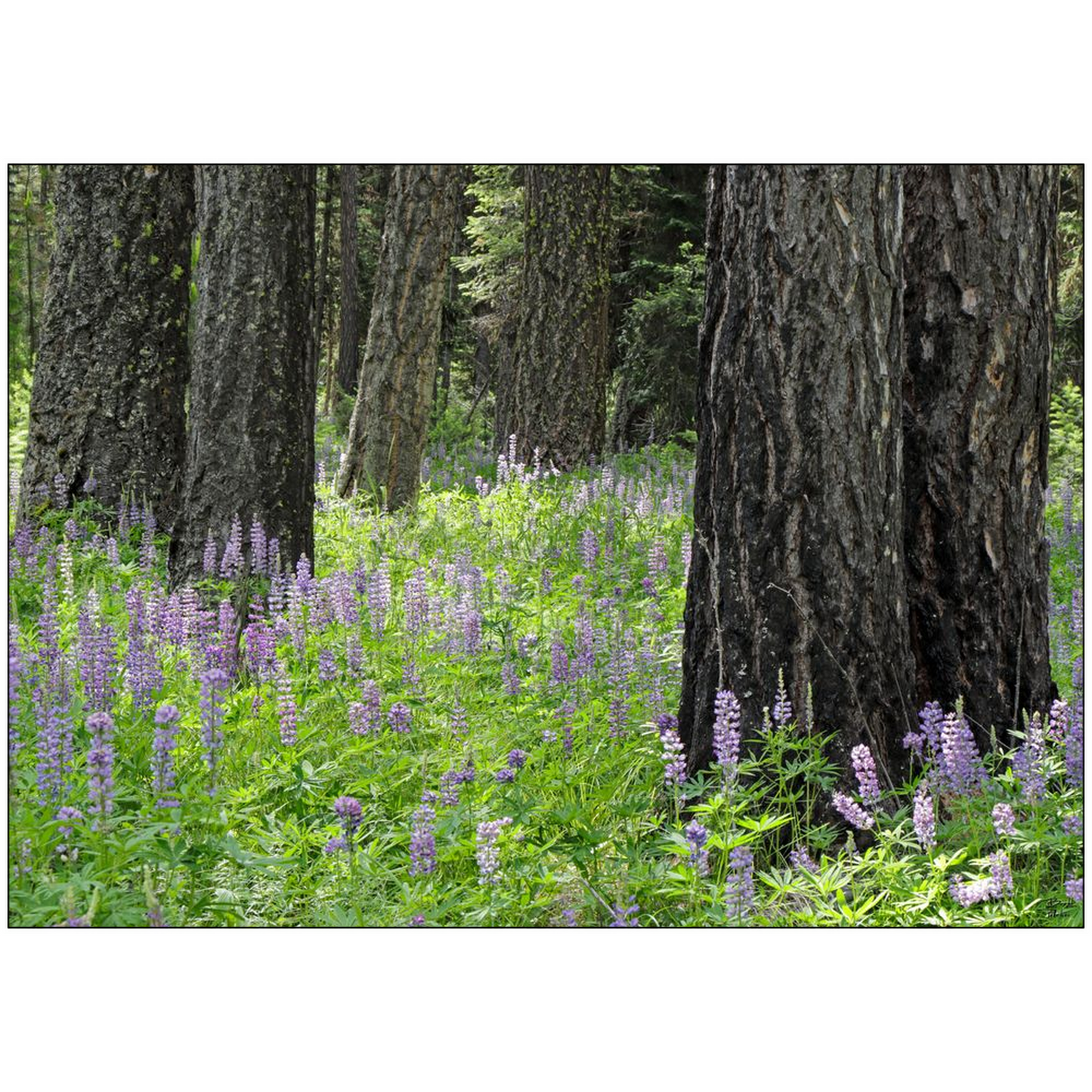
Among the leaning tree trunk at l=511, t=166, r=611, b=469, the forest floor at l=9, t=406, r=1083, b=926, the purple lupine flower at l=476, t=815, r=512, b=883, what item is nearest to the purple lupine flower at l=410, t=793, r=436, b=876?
the forest floor at l=9, t=406, r=1083, b=926

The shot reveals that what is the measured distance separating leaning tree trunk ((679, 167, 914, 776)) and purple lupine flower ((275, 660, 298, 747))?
1469 millimetres

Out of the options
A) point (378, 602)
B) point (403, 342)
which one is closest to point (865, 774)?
point (378, 602)

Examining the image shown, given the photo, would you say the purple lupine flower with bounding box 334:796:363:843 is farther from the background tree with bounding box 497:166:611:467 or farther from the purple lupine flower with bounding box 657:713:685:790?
the background tree with bounding box 497:166:611:467

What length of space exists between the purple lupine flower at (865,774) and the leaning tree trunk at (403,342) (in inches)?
267

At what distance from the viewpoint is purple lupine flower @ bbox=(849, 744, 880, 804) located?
10.7 feet

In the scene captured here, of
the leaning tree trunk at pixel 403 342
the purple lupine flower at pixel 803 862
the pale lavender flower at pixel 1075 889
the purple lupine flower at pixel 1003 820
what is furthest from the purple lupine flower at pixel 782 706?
the leaning tree trunk at pixel 403 342

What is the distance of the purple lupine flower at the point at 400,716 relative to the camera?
4.07m

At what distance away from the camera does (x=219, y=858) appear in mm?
3418

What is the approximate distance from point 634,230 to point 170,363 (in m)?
9.65

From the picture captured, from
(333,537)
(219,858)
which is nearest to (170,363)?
(333,537)

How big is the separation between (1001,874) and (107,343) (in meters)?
6.39

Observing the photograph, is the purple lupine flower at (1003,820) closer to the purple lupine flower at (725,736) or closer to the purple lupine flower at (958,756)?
the purple lupine flower at (958,756)

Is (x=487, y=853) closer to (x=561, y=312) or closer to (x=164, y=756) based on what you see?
(x=164, y=756)

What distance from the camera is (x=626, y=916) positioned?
3.14 meters
